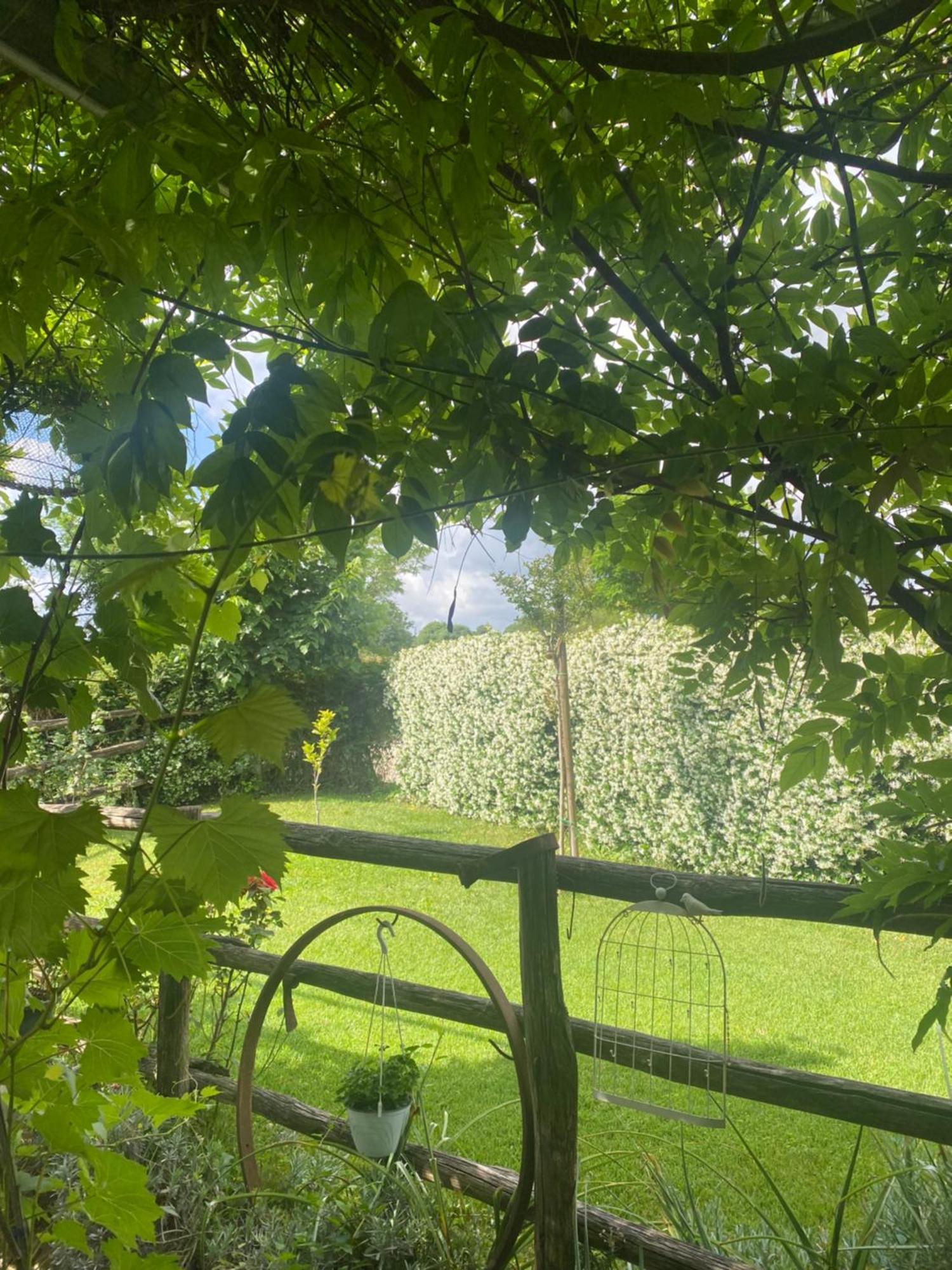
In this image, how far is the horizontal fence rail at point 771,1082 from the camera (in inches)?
61.2

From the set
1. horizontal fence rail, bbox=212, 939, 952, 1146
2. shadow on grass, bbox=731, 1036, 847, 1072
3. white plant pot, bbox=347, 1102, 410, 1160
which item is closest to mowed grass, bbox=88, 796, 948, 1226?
shadow on grass, bbox=731, 1036, 847, 1072

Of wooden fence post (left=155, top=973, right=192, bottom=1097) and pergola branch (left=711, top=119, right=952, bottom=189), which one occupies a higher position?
pergola branch (left=711, top=119, right=952, bottom=189)

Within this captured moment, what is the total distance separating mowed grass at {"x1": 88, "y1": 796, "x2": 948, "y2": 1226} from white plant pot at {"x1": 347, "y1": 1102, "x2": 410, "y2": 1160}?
0.44 feet

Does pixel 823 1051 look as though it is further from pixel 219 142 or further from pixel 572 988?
pixel 219 142

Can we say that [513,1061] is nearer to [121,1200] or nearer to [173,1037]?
[121,1200]

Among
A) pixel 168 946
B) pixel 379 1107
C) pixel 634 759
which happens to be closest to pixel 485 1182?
pixel 379 1107

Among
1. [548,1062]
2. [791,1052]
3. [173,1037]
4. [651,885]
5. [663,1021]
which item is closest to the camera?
[548,1062]

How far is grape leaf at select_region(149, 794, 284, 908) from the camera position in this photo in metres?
0.71

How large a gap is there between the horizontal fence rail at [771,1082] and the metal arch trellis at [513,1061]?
10.8 inches

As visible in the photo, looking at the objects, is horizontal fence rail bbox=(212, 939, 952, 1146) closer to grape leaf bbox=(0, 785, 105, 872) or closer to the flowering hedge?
grape leaf bbox=(0, 785, 105, 872)

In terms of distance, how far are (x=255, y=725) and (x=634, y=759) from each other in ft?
15.3

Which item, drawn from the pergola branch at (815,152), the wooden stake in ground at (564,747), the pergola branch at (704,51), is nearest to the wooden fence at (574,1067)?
the pergola branch at (815,152)

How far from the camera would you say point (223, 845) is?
713 mm

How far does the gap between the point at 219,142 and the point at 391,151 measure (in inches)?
9.1
